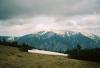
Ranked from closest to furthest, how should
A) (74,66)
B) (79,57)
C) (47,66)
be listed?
(47,66), (74,66), (79,57)

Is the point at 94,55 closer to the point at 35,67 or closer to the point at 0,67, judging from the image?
the point at 35,67

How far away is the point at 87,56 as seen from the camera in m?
109

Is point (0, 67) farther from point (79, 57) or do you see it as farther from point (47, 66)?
point (79, 57)

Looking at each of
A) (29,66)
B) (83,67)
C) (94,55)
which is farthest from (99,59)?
(29,66)

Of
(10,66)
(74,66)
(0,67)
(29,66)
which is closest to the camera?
(0,67)

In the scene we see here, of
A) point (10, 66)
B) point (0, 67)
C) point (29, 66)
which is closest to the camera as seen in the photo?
point (0, 67)

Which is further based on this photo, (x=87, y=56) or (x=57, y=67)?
(x=87, y=56)

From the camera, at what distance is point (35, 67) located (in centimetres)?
6384

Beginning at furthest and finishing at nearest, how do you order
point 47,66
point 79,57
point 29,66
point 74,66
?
1. point 79,57
2. point 74,66
3. point 47,66
4. point 29,66

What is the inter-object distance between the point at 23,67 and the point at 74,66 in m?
24.6

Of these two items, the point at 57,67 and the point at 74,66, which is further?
the point at 74,66

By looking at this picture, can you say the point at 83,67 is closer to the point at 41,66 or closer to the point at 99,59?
the point at 41,66

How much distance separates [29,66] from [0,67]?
11.2 metres

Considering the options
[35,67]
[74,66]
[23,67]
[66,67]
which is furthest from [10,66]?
[74,66]
